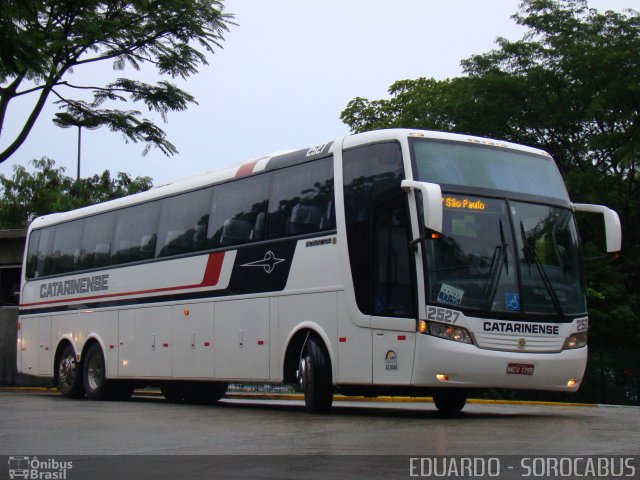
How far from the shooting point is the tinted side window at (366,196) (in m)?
14.2

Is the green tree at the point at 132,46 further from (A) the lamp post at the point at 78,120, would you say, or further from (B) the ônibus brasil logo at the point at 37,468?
(B) the ônibus brasil logo at the point at 37,468

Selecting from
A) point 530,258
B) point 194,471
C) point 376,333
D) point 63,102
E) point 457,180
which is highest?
point 63,102

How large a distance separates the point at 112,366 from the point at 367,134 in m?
8.57

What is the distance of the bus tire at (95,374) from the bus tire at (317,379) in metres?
7.18

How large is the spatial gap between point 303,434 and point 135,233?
9.63 meters

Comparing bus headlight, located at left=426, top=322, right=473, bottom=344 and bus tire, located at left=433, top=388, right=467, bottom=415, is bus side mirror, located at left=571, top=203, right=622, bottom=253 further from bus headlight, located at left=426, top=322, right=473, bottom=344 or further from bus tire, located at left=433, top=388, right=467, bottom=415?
bus tire, located at left=433, top=388, right=467, bottom=415

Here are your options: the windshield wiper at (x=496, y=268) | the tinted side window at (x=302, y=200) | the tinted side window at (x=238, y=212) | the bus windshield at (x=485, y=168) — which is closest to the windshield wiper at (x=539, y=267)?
the windshield wiper at (x=496, y=268)

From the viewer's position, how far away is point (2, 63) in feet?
30.5

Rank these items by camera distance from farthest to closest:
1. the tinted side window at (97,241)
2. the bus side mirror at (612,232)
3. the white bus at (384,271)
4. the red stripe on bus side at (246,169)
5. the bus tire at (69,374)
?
the bus tire at (69,374) → the tinted side window at (97,241) → the red stripe on bus side at (246,169) → the bus side mirror at (612,232) → the white bus at (384,271)

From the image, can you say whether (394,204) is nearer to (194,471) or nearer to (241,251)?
(241,251)

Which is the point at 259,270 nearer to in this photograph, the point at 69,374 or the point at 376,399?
the point at 376,399

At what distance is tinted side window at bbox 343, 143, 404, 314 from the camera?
14164 mm

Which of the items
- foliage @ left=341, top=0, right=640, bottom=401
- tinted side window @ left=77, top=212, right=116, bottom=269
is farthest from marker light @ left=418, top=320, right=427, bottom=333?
foliage @ left=341, top=0, right=640, bottom=401

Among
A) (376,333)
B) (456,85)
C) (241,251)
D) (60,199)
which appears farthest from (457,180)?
(60,199)
